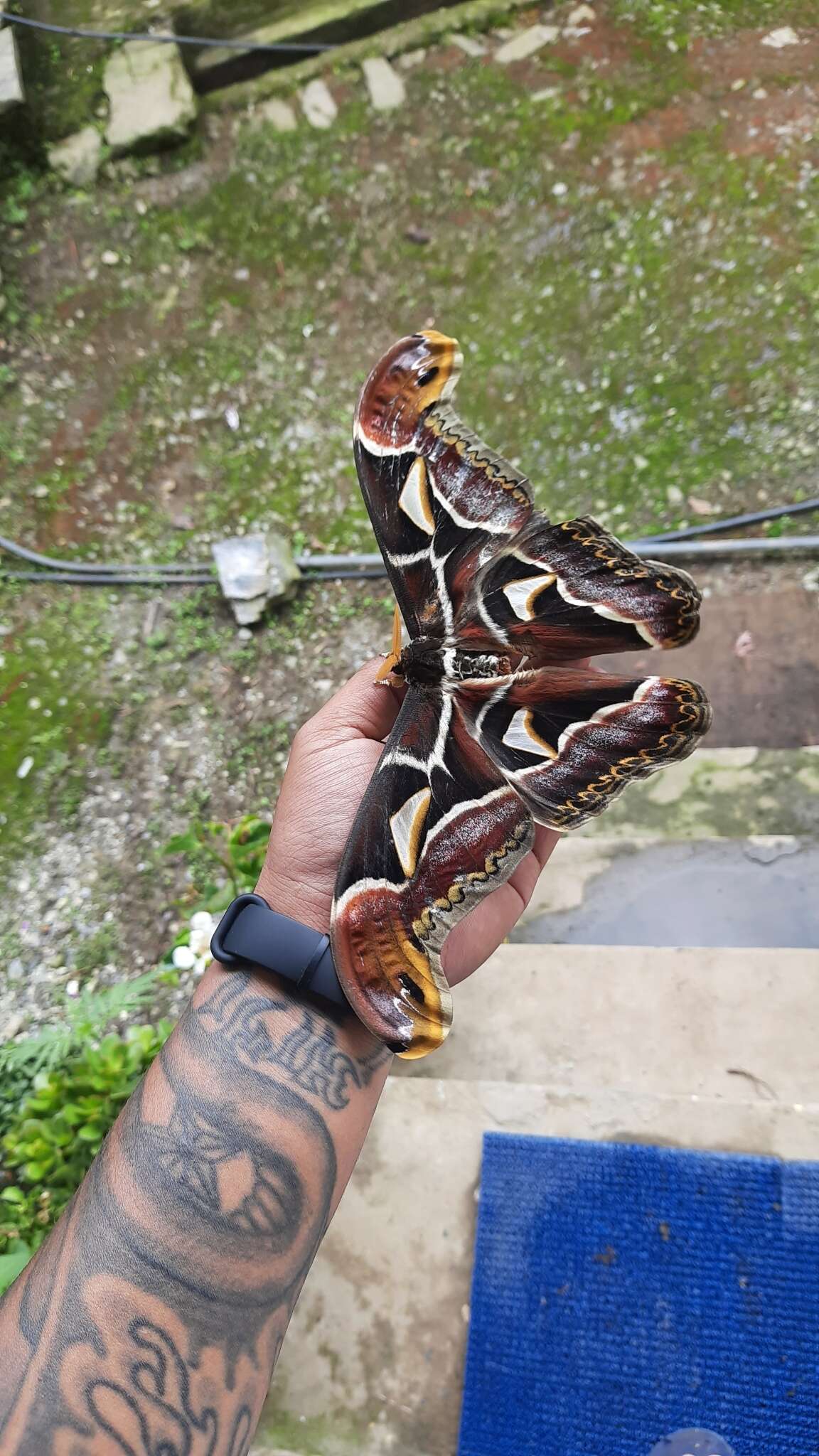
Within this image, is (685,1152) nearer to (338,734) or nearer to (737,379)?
(338,734)

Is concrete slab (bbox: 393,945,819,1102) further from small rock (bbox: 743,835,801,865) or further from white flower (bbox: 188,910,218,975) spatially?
white flower (bbox: 188,910,218,975)

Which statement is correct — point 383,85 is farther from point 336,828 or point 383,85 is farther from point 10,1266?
point 10,1266

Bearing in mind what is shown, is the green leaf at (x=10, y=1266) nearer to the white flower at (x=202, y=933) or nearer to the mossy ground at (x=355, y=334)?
the white flower at (x=202, y=933)

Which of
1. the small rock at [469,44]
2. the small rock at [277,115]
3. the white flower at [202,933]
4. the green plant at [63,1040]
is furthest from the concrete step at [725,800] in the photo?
the small rock at [277,115]

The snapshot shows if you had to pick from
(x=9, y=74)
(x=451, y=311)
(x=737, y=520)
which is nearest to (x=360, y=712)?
(x=737, y=520)

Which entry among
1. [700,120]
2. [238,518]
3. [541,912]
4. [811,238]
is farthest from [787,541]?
[238,518]

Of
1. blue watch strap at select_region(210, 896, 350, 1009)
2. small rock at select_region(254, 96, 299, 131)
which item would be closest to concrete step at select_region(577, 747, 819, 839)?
blue watch strap at select_region(210, 896, 350, 1009)

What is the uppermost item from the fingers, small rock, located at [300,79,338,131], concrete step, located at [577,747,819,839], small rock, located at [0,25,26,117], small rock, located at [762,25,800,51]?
small rock, located at [0,25,26,117]
